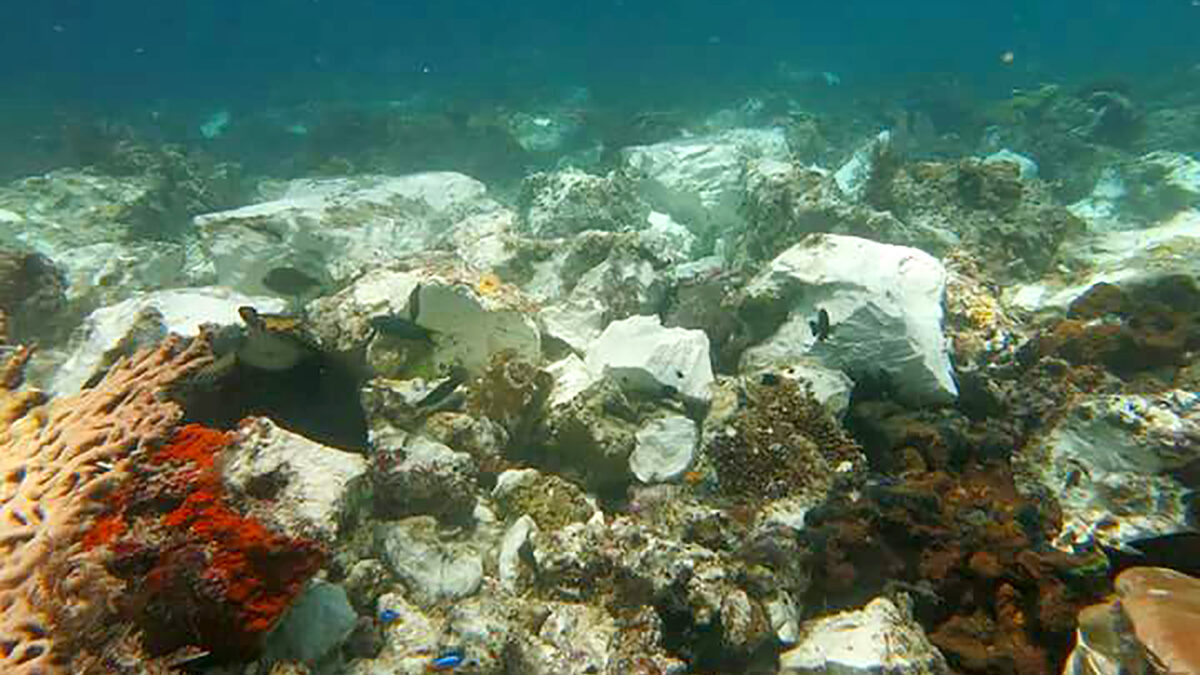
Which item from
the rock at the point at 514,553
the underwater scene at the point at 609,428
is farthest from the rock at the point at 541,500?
the rock at the point at 514,553

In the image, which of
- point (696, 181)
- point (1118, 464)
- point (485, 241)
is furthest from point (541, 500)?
point (696, 181)

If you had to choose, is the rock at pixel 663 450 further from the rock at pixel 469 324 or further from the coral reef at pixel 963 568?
the rock at pixel 469 324

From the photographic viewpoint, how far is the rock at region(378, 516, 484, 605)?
3.87 metres

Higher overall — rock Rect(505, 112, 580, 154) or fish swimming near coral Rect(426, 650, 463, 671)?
fish swimming near coral Rect(426, 650, 463, 671)

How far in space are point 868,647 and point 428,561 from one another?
2636 millimetres

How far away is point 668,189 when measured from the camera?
1109 centimetres

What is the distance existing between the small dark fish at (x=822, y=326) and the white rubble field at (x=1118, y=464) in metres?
1.89

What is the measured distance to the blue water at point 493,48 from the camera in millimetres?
31172

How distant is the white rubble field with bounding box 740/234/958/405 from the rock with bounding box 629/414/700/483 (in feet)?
3.89

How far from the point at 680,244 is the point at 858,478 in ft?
20.9

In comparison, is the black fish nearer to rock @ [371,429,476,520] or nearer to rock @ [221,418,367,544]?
rock @ [371,429,476,520]

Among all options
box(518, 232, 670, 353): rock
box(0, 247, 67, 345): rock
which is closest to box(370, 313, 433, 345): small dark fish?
box(518, 232, 670, 353): rock

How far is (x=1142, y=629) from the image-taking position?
2.95 metres

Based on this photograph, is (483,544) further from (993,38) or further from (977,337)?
(993,38)
